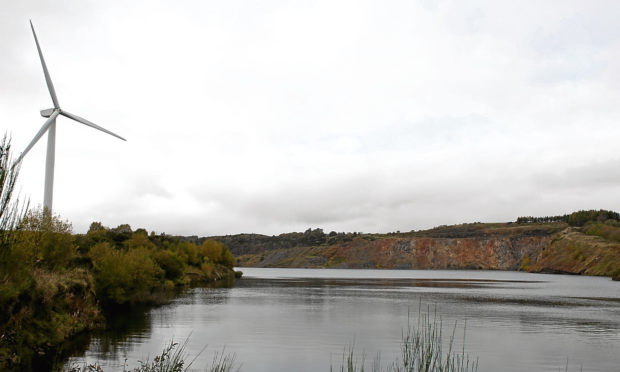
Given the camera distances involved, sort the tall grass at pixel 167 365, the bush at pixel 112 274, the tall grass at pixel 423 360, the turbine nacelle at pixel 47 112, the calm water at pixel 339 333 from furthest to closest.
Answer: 1. the turbine nacelle at pixel 47 112
2. the bush at pixel 112 274
3. the calm water at pixel 339 333
4. the tall grass at pixel 167 365
5. the tall grass at pixel 423 360

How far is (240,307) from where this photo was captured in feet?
219

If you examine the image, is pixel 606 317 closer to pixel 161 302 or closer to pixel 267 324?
pixel 267 324

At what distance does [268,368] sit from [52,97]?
49148mm

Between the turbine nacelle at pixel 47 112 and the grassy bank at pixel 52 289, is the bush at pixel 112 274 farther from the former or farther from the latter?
the turbine nacelle at pixel 47 112

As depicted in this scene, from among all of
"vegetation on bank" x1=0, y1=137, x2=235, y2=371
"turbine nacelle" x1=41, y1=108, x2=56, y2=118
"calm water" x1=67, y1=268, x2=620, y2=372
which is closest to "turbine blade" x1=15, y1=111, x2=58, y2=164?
"turbine nacelle" x1=41, y1=108, x2=56, y2=118

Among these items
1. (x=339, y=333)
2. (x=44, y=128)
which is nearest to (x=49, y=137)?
(x=44, y=128)

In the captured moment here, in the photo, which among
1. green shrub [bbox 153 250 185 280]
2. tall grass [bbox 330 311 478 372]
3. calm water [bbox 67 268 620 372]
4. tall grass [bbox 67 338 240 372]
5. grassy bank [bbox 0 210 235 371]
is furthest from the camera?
green shrub [bbox 153 250 185 280]

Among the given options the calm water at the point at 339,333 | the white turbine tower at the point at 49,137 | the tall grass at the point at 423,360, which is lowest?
the calm water at the point at 339,333

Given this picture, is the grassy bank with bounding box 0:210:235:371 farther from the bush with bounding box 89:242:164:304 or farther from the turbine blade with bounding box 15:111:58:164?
the turbine blade with bounding box 15:111:58:164

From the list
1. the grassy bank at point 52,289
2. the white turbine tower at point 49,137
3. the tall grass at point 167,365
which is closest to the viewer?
the tall grass at point 167,365

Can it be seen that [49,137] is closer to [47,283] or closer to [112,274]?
[112,274]

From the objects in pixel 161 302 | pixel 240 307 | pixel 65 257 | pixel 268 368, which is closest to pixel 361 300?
pixel 240 307

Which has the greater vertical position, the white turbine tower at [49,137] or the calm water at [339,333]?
the white turbine tower at [49,137]

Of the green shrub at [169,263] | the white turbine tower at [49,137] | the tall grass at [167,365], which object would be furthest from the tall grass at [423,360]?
the green shrub at [169,263]
